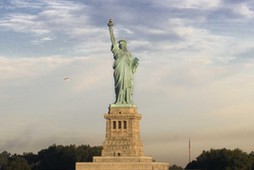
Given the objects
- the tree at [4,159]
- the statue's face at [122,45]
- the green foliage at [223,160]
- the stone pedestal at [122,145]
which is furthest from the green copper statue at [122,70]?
the tree at [4,159]

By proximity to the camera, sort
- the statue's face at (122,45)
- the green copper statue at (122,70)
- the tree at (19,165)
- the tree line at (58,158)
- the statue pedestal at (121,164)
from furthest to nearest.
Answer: the tree at (19,165) → the tree line at (58,158) → the statue's face at (122,45) → the green copper statue at (122,70) → the statue pedestal at (121,164)

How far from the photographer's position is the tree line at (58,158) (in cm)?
9806

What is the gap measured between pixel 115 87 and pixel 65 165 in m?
29.9

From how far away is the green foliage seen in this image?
290ft

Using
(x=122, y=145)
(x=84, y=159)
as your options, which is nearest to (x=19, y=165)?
(x=84, y=159)

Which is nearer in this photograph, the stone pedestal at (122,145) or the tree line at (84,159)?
the stone pedestal at (122,145)

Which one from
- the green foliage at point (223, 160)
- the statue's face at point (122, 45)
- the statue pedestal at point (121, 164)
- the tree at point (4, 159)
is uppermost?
the statue's face at point (122, 45)

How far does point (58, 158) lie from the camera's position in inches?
3984

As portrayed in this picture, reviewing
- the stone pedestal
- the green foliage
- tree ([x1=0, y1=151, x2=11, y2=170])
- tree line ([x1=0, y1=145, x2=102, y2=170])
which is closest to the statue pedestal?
the stone pedestal

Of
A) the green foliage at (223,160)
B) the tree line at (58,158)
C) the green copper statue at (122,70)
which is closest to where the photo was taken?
the green copper statue at (122,70)

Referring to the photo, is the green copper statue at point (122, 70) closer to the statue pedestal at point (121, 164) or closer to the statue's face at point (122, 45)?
the statue's face at point (122, 45)

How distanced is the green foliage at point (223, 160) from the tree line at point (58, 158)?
14232mm

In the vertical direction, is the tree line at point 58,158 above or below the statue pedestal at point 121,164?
above

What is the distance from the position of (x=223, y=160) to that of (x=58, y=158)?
2421cm
